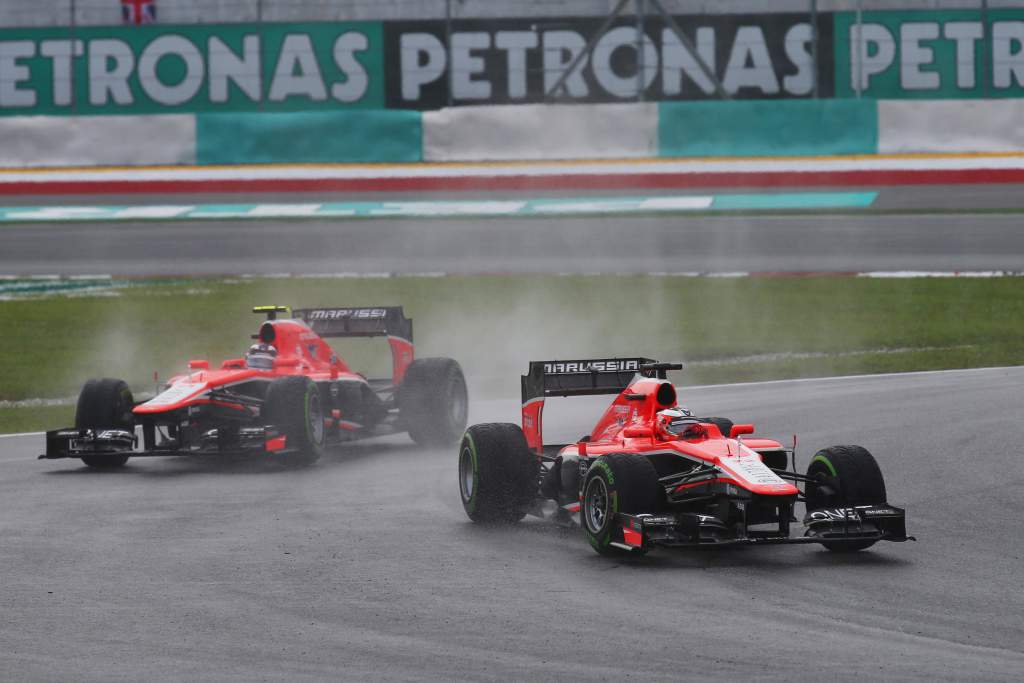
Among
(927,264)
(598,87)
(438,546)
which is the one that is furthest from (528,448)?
(598,87)

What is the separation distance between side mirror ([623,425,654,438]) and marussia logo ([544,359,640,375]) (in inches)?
45.2

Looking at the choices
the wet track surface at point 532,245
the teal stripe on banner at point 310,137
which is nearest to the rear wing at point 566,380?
the wet track surface at point 532,245

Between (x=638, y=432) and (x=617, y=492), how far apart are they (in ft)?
3.51

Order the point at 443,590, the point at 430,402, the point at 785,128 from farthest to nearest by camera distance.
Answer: the point at 785,128, the point at 430,402, the point at 443,590

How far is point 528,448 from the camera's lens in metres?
11.0

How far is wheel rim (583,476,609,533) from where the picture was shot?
9594 mm

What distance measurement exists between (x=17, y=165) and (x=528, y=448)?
2363 centimetres

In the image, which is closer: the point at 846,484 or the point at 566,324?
the point at 846,484

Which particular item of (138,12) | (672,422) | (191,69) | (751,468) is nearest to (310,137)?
(191,69)

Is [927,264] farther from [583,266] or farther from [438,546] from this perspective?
[438,546]

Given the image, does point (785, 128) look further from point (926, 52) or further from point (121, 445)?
point (121, 445)

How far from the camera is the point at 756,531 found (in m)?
9.41

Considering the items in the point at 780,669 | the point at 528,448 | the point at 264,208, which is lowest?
the point at 780,669

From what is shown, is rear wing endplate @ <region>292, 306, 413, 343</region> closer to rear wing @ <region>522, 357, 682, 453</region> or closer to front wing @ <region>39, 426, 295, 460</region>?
front wing @ <region>39, 426, 295, 460</region>
